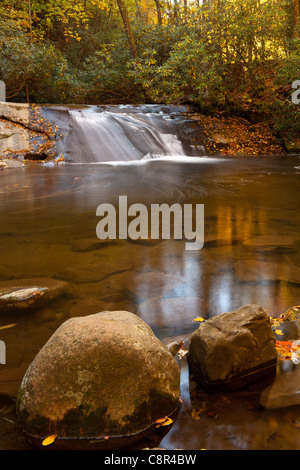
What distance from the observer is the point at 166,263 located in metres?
4.24

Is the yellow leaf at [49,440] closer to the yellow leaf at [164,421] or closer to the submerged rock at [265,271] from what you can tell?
the yellow leaf at [164,421]

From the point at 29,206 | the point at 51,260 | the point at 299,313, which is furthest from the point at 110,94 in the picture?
the point at 299,313

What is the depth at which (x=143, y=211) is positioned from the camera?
6828 millimetres

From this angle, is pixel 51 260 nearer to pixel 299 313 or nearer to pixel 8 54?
pixel 299 313

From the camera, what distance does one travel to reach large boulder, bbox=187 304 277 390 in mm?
2238

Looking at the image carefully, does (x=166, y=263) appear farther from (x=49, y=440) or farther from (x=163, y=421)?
(x=49, y=440)

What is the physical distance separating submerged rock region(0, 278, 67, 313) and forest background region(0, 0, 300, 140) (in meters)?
15.5

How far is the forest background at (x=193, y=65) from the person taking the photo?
17.0 meters

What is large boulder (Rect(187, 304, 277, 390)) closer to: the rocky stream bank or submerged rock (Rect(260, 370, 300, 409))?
submerged rock (Rect(260, 370, 300, 409))

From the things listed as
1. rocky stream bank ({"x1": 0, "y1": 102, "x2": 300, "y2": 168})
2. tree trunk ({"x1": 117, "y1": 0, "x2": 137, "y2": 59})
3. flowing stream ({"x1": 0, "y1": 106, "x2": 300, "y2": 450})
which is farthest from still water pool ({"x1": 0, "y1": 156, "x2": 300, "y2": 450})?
tree trunk ({"x1": 117, "y1": 0, "x2": 137, "y2": 59})

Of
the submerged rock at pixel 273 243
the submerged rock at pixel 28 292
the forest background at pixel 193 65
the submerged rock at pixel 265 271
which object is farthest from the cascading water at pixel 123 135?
the submerged rock at pixel 265 271

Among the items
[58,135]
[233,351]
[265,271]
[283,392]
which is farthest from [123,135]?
[283,392]

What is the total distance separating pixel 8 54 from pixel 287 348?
17.8 meters

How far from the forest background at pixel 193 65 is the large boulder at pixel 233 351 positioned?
16.5 m
